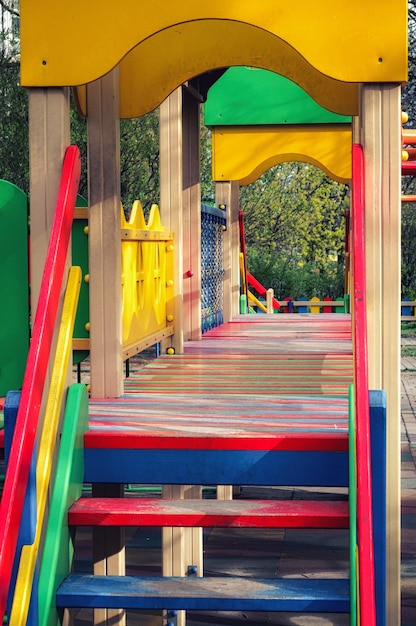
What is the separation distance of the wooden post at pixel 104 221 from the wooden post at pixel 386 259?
1278 millimetres

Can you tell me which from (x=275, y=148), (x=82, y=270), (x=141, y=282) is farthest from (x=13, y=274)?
(x=275, y=148)

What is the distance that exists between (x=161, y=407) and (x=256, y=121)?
651cm

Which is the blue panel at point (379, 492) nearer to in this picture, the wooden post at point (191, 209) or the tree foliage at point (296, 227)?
the wooden post at point (191, 209)

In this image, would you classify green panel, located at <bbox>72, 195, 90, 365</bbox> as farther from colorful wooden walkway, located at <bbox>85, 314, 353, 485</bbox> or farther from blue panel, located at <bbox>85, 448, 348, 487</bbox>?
blue panel, located at <bbox>85, 448, 348, 487</bbox>

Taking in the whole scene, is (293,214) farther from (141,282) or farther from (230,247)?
(141,282)

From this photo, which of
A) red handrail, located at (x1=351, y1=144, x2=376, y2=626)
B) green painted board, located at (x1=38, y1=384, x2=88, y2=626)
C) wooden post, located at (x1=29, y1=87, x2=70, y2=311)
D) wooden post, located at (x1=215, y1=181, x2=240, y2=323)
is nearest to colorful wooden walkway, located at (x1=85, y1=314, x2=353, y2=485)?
green painted board, located at (x1=38, y1=384, x2=88, y2=626)

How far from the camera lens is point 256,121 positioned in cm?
1078

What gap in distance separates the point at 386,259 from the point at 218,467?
1.12 metres

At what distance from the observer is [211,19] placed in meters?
4.23

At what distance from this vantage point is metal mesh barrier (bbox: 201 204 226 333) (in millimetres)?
8727

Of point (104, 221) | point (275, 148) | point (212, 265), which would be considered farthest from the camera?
point (275, 148)

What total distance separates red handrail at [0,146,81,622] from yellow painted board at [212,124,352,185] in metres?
6.66

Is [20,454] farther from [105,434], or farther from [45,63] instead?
[45,63]

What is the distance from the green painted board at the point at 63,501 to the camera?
139 inches
